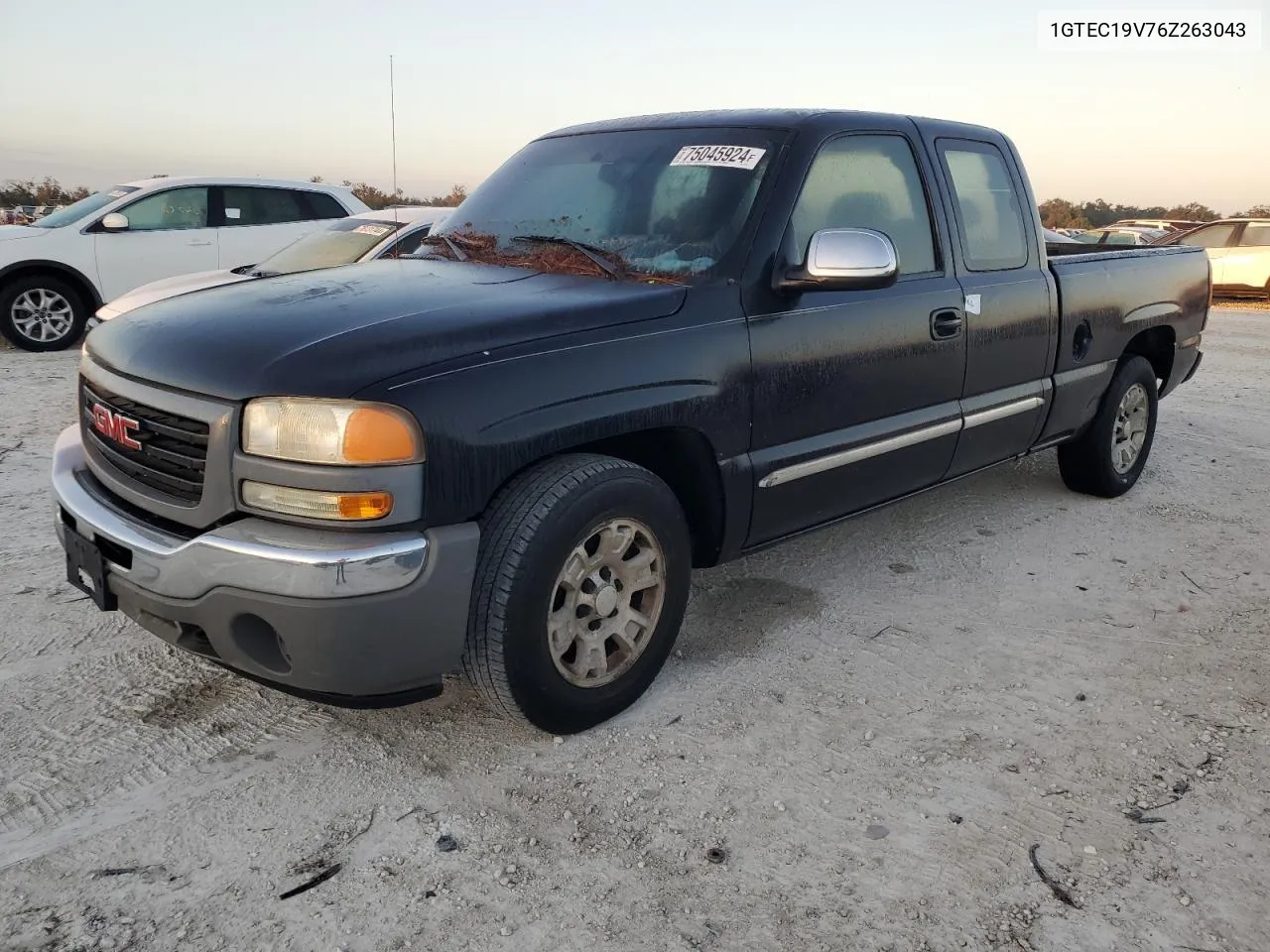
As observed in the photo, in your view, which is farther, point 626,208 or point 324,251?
point 324,251

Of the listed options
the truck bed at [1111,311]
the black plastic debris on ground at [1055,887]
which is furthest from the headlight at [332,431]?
the truck bed at [1111,311]

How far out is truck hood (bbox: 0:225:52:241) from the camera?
9266mm

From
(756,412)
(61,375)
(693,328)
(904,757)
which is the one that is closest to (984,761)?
(904,757)

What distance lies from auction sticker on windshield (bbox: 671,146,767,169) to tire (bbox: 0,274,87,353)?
27.2 ft

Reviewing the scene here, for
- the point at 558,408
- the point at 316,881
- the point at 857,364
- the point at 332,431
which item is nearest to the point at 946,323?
the point at 857,364

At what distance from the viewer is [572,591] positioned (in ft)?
8.96

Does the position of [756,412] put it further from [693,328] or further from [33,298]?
[33,298]

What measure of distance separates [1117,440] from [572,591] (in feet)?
12.4

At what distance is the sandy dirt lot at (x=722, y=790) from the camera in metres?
2.17

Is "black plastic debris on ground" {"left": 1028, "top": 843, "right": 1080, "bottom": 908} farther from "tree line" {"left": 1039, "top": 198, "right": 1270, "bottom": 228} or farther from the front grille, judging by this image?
"tree line" {"left": 1039, "top": 198, "right": 1270, "bottom": 228}

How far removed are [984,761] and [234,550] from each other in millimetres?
2059

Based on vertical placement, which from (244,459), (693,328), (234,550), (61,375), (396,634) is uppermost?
(693,328)

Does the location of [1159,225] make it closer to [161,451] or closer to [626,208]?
[626,208]

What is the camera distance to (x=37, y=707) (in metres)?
2.99
